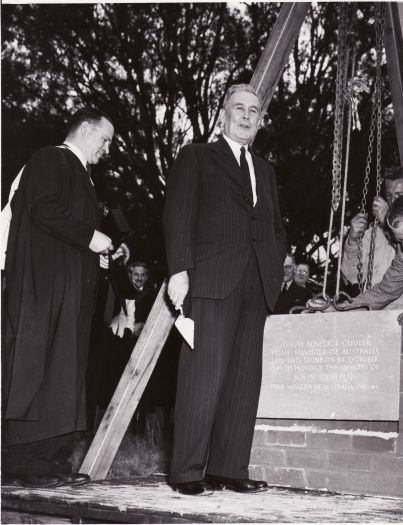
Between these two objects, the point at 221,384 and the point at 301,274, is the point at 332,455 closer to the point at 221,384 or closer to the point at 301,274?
the point at 221,384

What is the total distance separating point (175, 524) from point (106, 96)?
1076 centimetres

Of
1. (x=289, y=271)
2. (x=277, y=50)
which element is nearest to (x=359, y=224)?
(x=277, y=50)

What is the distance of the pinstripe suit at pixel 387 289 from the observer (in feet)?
16.4

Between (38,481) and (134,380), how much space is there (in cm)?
111

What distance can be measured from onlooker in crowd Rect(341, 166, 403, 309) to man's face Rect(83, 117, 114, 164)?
2.33 meters

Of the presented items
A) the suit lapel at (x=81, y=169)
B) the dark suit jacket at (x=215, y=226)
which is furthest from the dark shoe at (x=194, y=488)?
the suit lapel at (x=81, y=169)

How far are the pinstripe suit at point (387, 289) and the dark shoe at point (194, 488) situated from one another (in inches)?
67.9

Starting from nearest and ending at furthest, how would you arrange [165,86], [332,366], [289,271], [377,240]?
[332,366]
[377,240]
[289,271]
[165,86]

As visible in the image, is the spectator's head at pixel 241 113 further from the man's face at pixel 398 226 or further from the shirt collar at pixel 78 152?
the man's face at pixel 398 226

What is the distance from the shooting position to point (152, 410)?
7375 mm

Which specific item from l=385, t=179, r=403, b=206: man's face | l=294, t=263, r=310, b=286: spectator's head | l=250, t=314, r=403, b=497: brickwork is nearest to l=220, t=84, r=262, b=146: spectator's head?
l=250, t=314, r=403, b=497: brickwork

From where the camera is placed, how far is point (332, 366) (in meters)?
4.95

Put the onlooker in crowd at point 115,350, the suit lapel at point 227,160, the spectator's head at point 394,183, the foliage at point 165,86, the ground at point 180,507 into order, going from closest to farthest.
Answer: the ground at point 180,507 → the suit lapel at point 227,160 → the spectator's head at point 394,183 → the onlooker in crowd at point 115,350 → the foliage at point 165,86

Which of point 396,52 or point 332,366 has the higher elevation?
point 396,52
